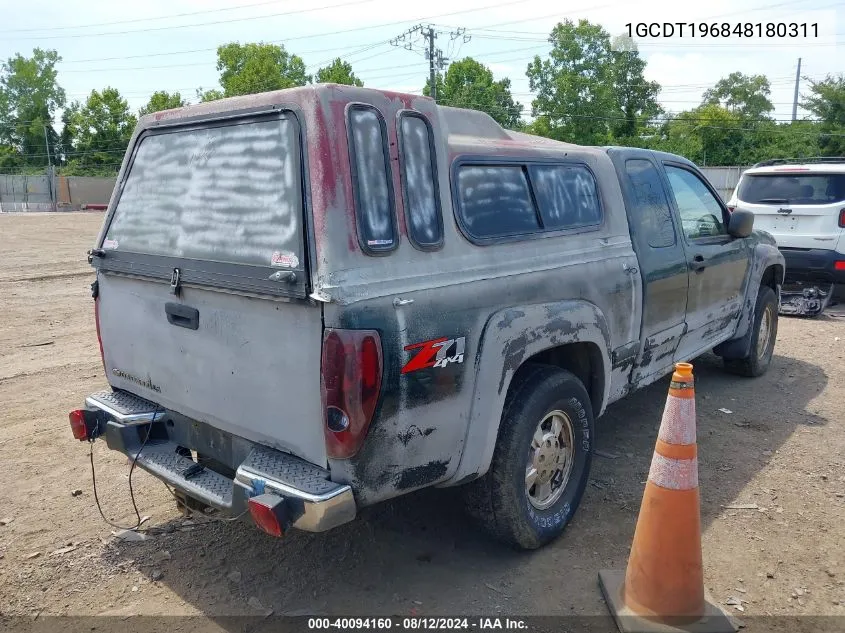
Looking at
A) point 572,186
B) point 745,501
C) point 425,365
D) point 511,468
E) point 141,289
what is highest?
point 572,186

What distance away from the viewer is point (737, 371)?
6.32 meters

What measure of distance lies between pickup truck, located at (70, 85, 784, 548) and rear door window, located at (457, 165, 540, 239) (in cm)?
1

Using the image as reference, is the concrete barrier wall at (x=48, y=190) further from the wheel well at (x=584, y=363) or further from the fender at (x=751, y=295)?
the wheel well at (x=584, y=363)

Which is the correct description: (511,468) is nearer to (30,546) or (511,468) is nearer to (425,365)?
(425,365)

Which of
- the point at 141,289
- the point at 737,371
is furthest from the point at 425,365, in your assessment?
the point at 737,371

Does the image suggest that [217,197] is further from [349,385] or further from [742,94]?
[742,94]

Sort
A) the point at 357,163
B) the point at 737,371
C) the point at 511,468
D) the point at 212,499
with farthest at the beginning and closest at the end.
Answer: the point at 737,371
the point at 511,468
the point at 212,499
the point at 357,163

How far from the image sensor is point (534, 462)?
3.35 metres

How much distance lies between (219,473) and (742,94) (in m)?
84.6

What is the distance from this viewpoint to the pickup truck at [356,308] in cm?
254

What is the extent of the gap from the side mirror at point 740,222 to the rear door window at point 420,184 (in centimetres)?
318

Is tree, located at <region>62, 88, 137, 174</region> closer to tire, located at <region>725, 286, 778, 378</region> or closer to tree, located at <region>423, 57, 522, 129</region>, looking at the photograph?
tree, located at <region>423, 57, 522, 129</region>

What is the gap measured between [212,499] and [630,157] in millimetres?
3219

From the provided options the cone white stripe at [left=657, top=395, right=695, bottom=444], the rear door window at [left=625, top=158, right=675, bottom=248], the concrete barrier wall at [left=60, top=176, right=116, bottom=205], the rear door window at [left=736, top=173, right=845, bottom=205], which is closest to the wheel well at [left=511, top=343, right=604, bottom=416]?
the cone white stripe at [left=657, top=395, right=695, bottom=444]
